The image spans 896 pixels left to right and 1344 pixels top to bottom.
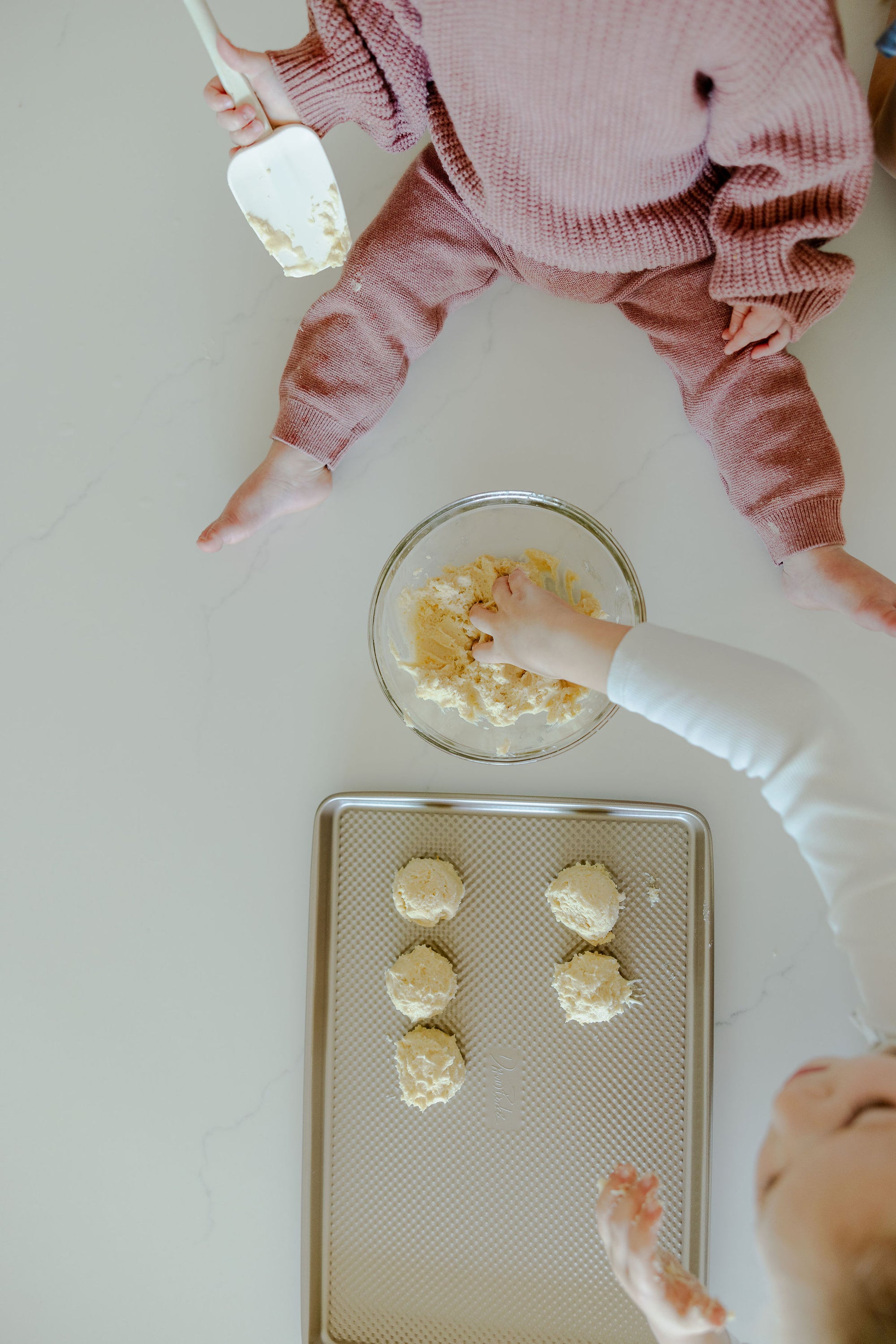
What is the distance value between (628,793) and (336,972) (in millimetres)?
313

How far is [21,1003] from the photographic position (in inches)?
31.3

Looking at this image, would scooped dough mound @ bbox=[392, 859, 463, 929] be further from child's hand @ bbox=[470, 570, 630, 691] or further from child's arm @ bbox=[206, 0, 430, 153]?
child's arm @ bbox=[206, 0, 430, 153]

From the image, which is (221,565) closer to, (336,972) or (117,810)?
(117,810)

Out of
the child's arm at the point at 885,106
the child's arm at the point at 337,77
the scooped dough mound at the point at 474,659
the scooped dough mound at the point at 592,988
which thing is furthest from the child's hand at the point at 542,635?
the child's arm at the point at 885,106

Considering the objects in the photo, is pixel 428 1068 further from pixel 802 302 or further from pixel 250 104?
pixel 250 104

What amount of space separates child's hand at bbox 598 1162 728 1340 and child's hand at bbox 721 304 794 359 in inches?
24.4

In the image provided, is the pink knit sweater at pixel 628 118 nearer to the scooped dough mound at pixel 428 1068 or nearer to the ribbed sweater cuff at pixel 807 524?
the ribbed sweater cuff at pixel 807 524

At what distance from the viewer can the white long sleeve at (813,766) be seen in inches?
20.5

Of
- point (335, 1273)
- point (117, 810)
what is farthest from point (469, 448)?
point (335, 1273)

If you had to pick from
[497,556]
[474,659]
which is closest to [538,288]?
[497,556]

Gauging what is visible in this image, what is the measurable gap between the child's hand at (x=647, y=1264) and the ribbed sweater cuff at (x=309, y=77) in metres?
0.80

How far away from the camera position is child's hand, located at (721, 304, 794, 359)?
64cm

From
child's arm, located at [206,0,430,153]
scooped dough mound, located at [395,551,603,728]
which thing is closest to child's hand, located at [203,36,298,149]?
child's arm, located at [206,0,430,153]

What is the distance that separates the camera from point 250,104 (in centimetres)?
62
